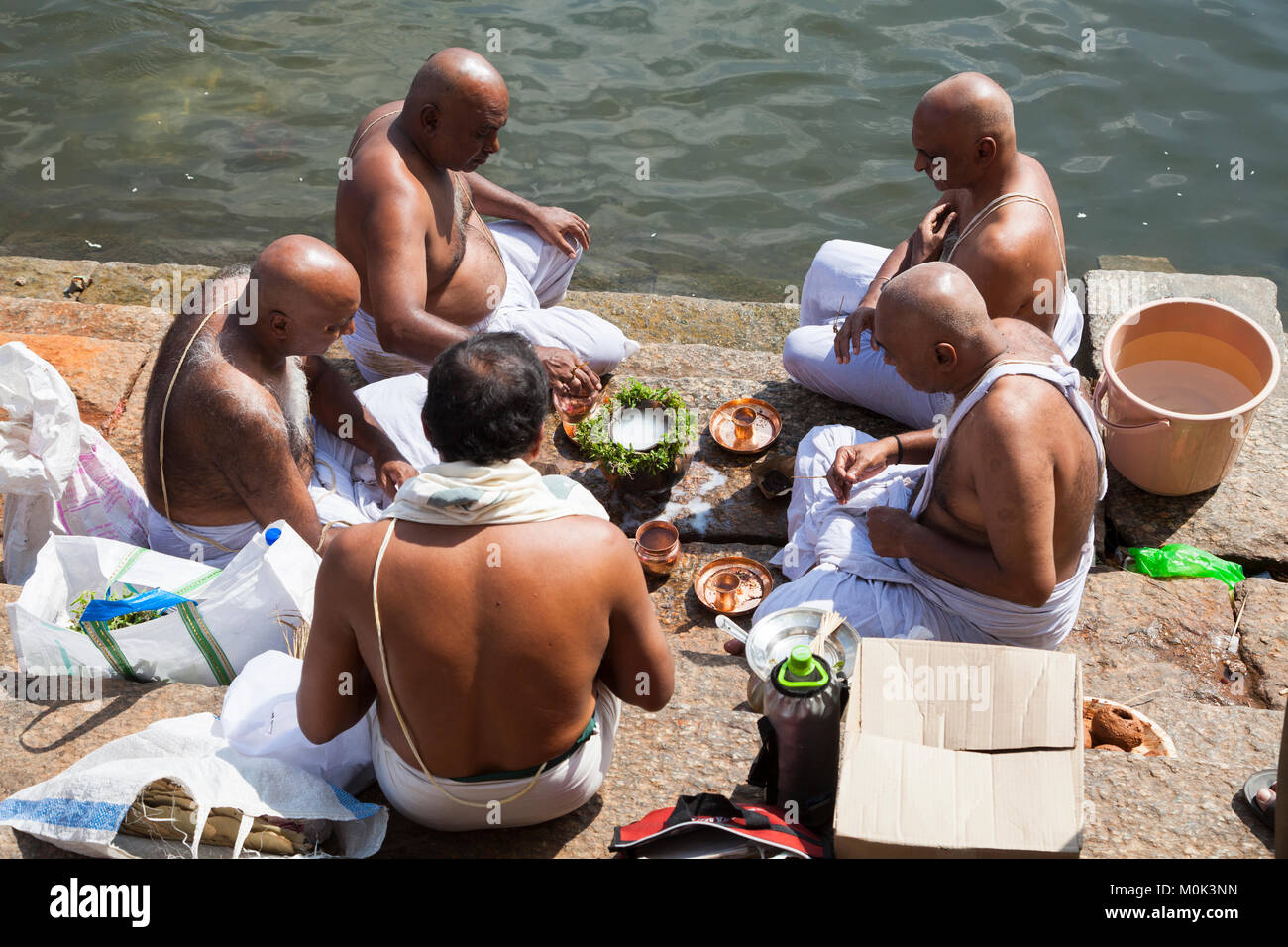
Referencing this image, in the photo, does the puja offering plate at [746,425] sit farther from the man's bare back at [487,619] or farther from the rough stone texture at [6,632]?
the rough stone texture at [6,632]

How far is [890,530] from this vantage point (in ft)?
14.6

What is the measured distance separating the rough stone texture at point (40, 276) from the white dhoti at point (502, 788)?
554 centimetres

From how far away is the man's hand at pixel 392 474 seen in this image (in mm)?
4926

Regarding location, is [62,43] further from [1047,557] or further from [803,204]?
[1047,557]

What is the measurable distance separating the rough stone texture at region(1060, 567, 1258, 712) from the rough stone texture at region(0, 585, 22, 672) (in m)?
4.20

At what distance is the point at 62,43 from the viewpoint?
10953 mm

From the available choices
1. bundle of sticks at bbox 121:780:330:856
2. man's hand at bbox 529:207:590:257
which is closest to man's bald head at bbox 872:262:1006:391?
bundle of sticks at bbox 121:780:330:856

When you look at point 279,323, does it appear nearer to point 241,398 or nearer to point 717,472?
point 241,398

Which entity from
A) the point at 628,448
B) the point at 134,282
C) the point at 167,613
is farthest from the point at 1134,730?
the point at 134,282

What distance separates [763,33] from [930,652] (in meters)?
8.73

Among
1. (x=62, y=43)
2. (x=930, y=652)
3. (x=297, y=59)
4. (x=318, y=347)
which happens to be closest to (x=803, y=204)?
(x=297, y=59)

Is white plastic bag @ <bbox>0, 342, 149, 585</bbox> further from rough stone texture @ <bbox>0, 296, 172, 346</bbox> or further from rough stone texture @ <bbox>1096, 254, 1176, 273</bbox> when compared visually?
rough stone texture @ <bbox>1096, 254, 1176, 273</bbox>

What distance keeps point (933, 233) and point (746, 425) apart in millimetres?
1395

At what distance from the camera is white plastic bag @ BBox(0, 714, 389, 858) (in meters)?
3.04
